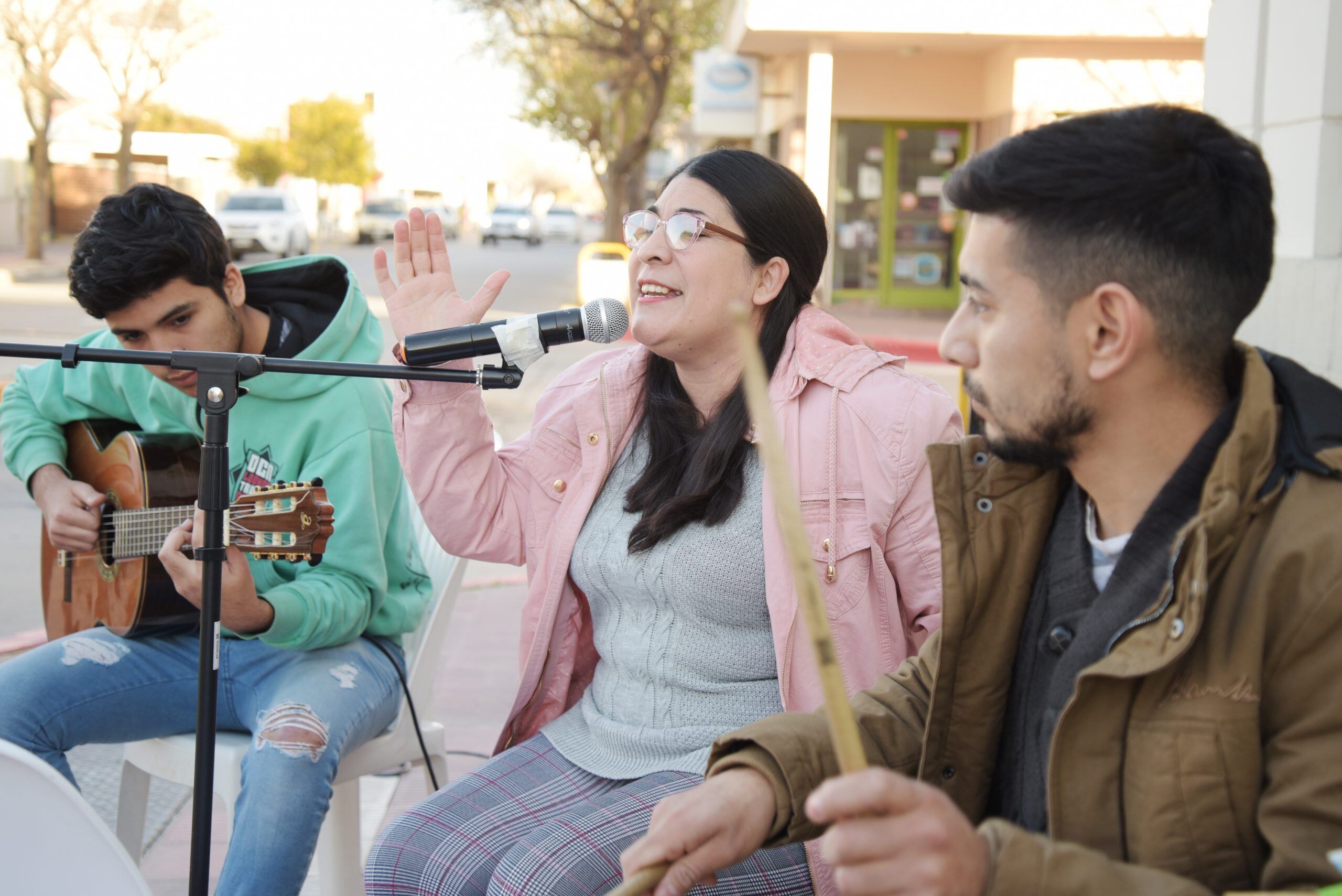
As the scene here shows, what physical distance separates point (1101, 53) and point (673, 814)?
16027 mm

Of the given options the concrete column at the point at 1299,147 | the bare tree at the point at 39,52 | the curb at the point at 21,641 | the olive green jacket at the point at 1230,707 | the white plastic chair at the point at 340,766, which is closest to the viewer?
the olive green jacket at the point at 1230,707

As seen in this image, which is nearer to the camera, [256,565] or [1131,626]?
[1131,626]

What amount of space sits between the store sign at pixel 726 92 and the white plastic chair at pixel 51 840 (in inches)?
713

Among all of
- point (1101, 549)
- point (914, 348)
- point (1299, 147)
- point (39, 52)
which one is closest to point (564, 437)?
point (1101, 549)

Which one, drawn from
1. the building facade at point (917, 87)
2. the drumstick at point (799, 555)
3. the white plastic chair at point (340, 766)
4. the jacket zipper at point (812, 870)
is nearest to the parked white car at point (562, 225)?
the building facade at point (917, 87)

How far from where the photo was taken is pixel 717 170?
2660mm

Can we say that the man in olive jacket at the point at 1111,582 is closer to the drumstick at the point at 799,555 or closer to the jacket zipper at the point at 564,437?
the drumstick at the point at 799,555

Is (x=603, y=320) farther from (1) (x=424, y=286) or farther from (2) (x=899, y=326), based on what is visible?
(2) (x=899, y=326)

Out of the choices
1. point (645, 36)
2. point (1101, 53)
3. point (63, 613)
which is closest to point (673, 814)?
point (63, 613)

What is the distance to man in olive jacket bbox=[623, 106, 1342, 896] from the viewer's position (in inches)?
52.2

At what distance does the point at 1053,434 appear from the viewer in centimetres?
156

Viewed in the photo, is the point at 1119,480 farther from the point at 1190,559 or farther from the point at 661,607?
the point at 661,607

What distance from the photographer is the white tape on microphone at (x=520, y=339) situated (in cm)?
213

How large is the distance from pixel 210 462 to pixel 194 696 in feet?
2.88
